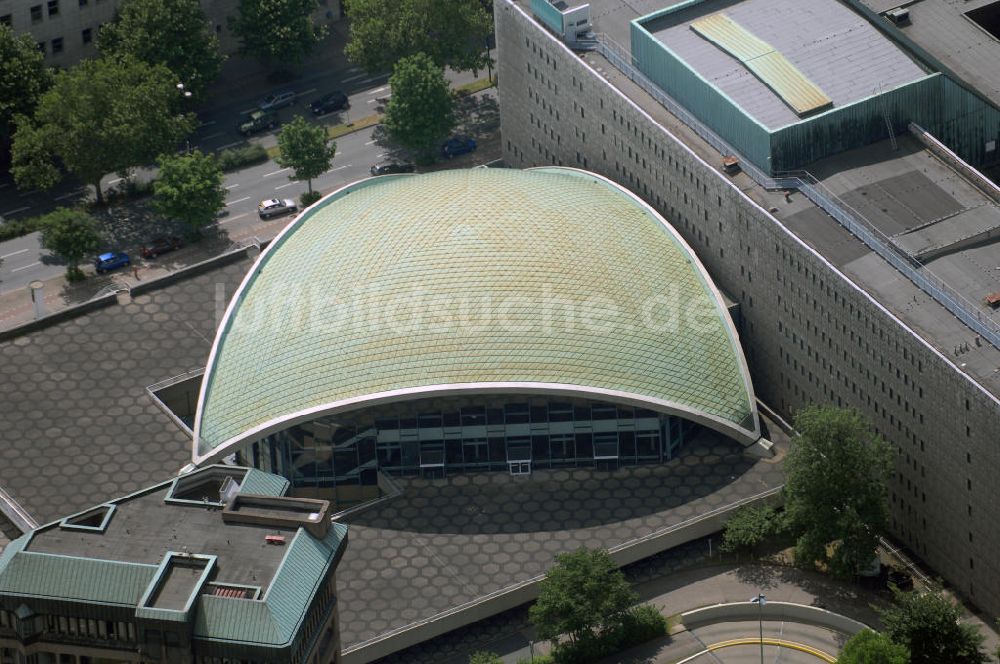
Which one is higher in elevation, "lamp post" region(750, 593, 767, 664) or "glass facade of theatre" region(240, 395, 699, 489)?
"glass facade of theatre" region(240, 395, 699, 489)

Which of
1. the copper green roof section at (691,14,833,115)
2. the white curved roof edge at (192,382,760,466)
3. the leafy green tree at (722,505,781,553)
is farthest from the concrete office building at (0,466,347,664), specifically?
the copper green roof section at (691,14,833,115)

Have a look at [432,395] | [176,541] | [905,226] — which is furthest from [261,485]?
[905,226]

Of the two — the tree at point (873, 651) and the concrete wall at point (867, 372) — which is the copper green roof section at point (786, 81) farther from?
the tree at point (873, 651)

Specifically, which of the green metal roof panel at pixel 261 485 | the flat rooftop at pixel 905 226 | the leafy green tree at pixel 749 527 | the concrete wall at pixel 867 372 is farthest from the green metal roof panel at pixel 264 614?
the flat rooftop at pixel 905 226

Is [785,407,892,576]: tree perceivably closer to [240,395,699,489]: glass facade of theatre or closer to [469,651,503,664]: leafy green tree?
[240,395,699,489]: glass facade of theatre

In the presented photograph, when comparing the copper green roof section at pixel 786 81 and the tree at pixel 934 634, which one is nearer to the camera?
the tree at pixel 934 634

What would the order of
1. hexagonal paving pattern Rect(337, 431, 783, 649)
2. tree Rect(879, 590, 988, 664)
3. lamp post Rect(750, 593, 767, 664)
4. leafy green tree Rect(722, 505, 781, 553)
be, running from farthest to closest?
leafy green tree Rect(722, 505, 781, 553) → hexagonal paving pattern Rect(337, 431, 783, 649) → lamp post Rect(750, 593, 767, 664) → tree Rect(879, 590, 988, 664)

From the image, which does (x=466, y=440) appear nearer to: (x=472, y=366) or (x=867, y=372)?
(x=472, y=366)
